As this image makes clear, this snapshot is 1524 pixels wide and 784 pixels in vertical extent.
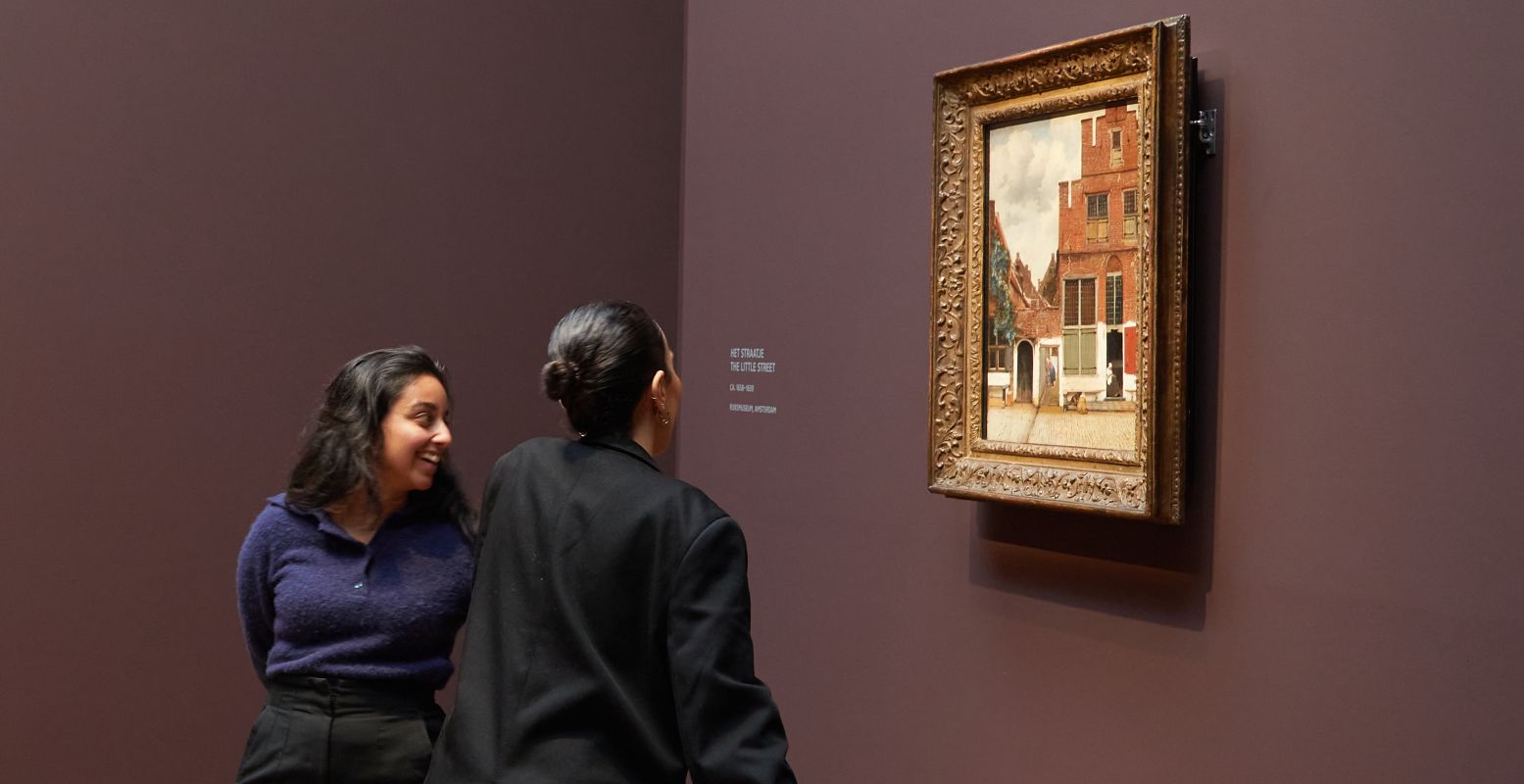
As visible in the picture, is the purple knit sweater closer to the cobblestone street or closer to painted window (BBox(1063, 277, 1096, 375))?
the cobblestone street

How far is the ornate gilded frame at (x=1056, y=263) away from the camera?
340 cm

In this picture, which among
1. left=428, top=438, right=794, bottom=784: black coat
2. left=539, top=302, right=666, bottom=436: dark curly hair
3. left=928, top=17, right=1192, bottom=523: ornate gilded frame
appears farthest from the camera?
left=928, top=17, right=1192, bottom=523: ornate gilded frame

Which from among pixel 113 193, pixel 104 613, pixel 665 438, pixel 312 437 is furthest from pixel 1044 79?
pixel 104 613

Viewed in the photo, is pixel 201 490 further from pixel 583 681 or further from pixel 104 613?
pixel 583 681

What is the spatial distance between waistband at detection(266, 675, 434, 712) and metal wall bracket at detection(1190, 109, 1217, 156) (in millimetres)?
2441

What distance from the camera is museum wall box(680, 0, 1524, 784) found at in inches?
117

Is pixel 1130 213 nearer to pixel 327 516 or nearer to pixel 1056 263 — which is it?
pixel 1056 263

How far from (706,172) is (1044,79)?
6.49ft

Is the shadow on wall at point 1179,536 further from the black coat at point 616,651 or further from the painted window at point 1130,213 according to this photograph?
the black coat at point 616,651

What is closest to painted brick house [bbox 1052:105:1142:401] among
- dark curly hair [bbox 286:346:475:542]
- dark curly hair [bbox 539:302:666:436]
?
dark curly hair [bbox 539:302:666:436]

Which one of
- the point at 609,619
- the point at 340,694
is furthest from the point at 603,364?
the point at 340,694

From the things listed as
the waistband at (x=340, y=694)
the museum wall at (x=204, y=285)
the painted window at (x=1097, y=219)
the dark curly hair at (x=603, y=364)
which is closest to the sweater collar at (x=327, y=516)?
the waistband at (x=340, y=694)

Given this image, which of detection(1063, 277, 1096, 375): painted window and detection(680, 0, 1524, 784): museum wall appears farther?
detection(1063, 277, 1096, 375): painted window

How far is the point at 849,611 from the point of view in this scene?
4.64m
